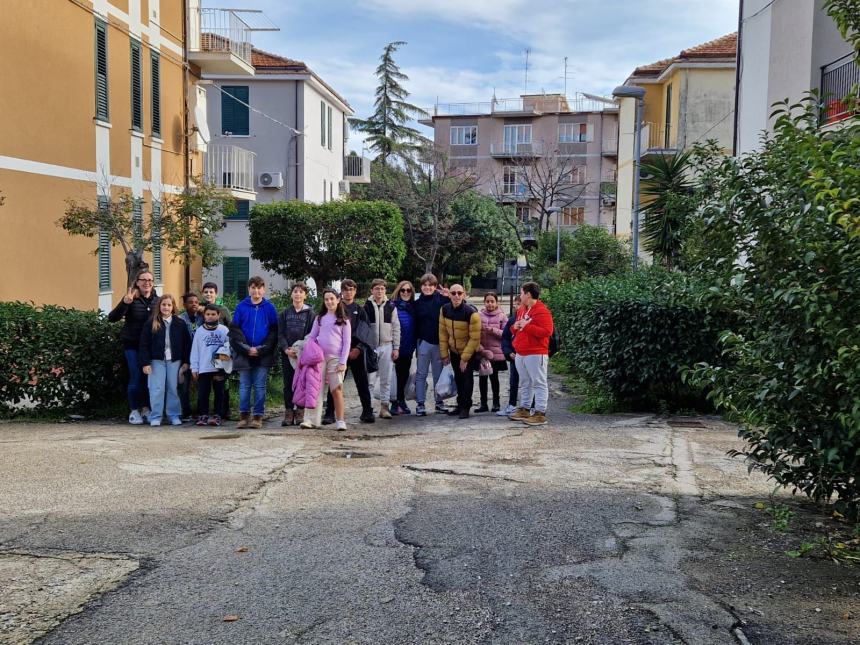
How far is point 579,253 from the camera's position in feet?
97.2

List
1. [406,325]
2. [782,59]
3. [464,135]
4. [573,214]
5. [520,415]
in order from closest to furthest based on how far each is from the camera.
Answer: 1. [520,415]
2. [406,325]
3. [782,59]
4. [573,214]
5. [464,135]

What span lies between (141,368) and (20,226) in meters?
5.56

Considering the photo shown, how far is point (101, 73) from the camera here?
18.5 metres

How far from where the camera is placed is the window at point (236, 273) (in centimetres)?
3494

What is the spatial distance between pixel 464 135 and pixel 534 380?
212 ft

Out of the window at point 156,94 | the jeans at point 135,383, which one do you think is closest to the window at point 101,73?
the window at point 156,94

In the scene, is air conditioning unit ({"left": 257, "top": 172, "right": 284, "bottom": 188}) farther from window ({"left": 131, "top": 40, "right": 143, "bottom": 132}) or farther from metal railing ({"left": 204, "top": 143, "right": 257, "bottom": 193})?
window ({"left": 131, "top": 40, "right": 143, "bottom": 132})

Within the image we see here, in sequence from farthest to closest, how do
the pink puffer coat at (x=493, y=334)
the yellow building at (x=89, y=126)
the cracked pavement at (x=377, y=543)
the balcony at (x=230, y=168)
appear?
1. the balcony at (x=230, y=168)
2. the yellow building at (x=89, y=126)
3. the pink puffer coat at (x=493, y=334)
4. the cracked pavement at (x=377, y=543)

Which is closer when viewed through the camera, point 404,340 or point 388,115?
point 404,340

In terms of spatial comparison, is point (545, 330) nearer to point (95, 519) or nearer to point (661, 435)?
point (661, 435)

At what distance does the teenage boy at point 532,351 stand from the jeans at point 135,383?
490cm

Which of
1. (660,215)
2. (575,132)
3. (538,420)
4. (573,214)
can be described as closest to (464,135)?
(575,132)

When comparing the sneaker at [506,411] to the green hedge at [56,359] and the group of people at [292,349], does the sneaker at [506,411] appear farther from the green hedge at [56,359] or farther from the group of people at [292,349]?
the green hedge at [56,359]

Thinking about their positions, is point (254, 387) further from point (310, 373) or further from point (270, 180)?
point (270, 180)
